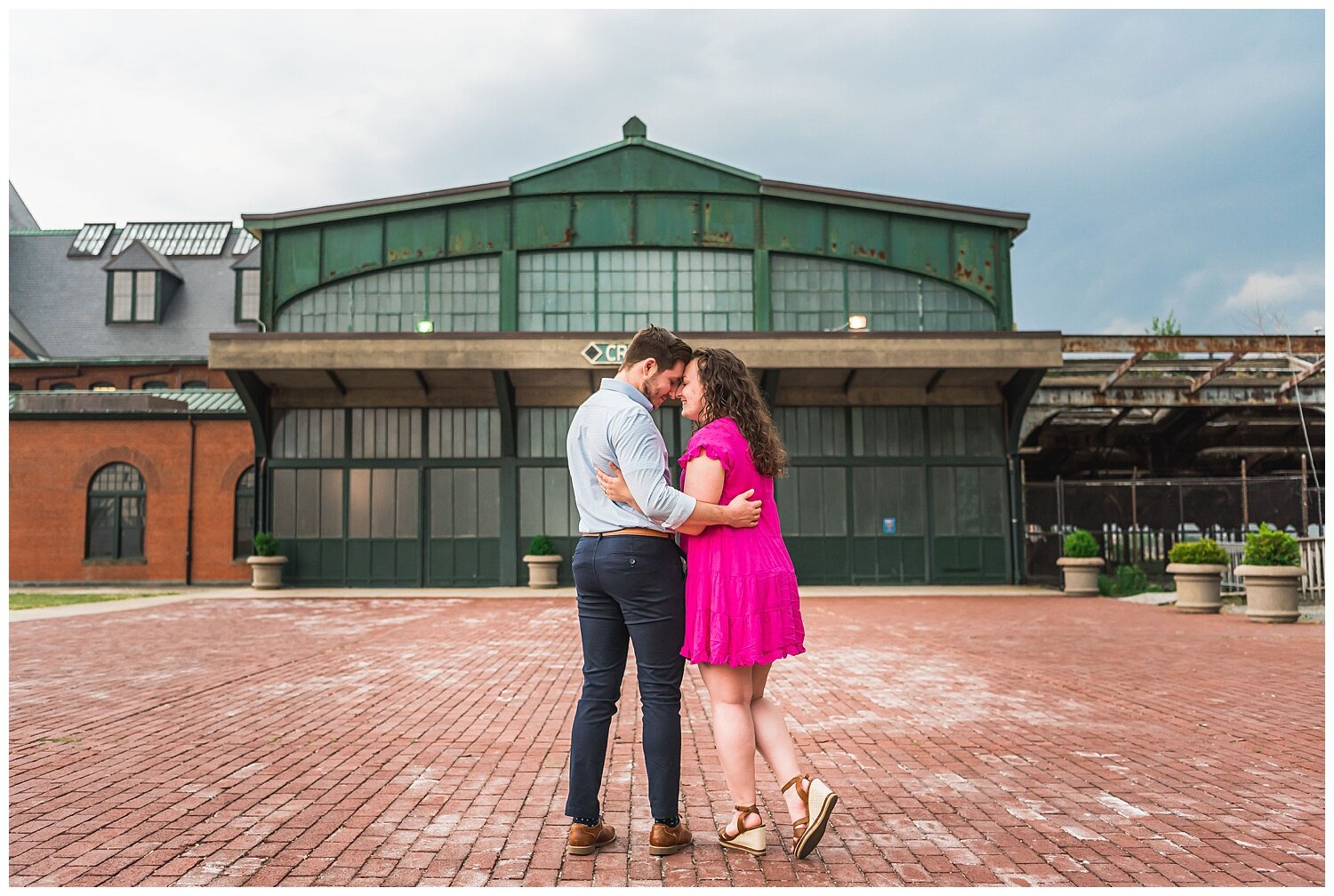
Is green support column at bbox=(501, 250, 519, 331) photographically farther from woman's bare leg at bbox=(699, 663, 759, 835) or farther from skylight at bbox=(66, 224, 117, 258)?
woman's bare leg at bbox=(699, 663, 759, 835)

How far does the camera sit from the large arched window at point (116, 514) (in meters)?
22.5

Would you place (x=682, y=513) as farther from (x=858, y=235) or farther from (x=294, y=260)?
(x=294, y=260)

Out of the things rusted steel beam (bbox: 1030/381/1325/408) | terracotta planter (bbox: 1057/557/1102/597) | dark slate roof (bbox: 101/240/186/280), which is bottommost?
terracotta planter (bbox: 1057/557/1102/597)

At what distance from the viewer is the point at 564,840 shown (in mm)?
3828

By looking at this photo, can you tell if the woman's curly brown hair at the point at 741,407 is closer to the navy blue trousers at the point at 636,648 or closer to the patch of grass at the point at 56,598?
the navy blue trousers at the point at 636,648

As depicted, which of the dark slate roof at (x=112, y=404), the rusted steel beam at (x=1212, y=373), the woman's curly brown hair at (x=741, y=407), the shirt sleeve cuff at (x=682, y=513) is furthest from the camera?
the dark slate roof at (x=112, y=404)

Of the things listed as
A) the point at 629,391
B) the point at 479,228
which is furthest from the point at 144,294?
the point at 629,391

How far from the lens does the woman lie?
11.7 feet

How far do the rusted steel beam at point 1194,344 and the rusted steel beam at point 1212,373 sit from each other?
21 cm

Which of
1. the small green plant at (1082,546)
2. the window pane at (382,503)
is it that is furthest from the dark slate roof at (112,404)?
the small green plant at (1082,546)

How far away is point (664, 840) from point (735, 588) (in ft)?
3.19

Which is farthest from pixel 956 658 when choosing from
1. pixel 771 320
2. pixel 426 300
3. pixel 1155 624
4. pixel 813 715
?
pixel 426 300

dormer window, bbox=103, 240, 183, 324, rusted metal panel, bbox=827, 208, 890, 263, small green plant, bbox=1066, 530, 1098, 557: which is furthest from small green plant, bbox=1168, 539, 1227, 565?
dormer window, bbox=103, 240, 183, 324

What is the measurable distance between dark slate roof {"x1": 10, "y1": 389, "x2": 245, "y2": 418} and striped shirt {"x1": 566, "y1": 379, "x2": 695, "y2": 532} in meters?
21.0
